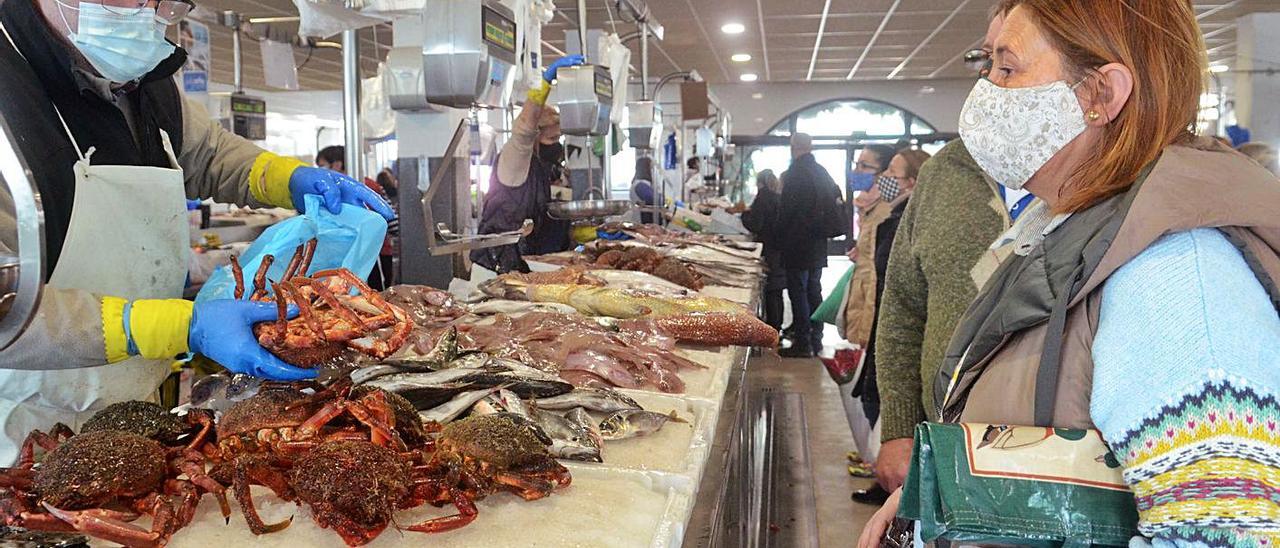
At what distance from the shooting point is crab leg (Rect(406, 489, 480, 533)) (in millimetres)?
1618

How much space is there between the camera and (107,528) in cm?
151

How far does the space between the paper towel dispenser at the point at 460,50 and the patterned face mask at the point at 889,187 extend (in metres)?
2.73

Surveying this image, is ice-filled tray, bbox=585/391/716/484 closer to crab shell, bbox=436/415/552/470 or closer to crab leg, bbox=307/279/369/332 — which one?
crab shell, bbox=436/415/552/470

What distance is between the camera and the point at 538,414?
2.17m

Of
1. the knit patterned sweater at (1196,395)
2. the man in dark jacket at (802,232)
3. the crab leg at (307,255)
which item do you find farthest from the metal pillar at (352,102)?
the man in dark jacket at (802,232)

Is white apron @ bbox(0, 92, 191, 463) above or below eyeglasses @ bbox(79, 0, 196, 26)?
below

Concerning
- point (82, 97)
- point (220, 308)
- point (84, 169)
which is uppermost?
point (82, 97)

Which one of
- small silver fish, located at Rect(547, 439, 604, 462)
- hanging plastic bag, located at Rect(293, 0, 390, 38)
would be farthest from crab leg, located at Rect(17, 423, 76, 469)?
hanging plastic bag, located at Rect(293, 0, 390, 38)

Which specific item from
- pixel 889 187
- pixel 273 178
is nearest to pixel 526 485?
pixel 273 178

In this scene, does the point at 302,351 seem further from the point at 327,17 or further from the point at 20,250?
the point at 327,17

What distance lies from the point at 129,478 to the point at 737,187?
2145 centimetres

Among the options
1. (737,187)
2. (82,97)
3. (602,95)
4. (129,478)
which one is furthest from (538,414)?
(737,187)

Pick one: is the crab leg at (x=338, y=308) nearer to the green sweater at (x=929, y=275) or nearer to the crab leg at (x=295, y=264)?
the crab leg at (x=295, y=264)

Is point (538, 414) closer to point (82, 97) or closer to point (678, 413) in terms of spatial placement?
point (678, 413)
